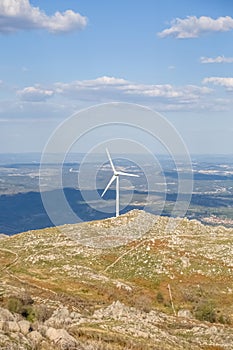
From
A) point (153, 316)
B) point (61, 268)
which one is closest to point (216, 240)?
point (61, 268)

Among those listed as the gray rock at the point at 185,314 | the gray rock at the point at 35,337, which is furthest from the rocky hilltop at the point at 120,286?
the gray rock at the point at 185,314

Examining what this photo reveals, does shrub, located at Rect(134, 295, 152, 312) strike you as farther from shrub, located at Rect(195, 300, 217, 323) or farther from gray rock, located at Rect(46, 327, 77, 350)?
gray rock, located at Rect(46, 327, 77, 350)

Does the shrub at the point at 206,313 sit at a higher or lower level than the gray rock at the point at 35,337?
lower

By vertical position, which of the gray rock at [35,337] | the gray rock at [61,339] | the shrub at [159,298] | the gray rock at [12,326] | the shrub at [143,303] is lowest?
the shrub at [159,298]

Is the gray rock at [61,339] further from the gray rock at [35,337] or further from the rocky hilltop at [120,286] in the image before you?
the gray rock at [35,337]

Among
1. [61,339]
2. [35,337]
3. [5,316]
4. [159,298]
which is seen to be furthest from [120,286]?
[35,337]

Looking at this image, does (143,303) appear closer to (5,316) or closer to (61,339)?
(5,316)

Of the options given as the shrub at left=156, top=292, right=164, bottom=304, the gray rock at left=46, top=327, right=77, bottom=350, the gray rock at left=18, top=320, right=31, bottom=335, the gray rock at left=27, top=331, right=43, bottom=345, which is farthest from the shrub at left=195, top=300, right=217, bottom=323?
the gray rock at left=27, top=331, right=43, bottom=345

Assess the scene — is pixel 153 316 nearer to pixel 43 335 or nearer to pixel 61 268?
pixel 43 335
